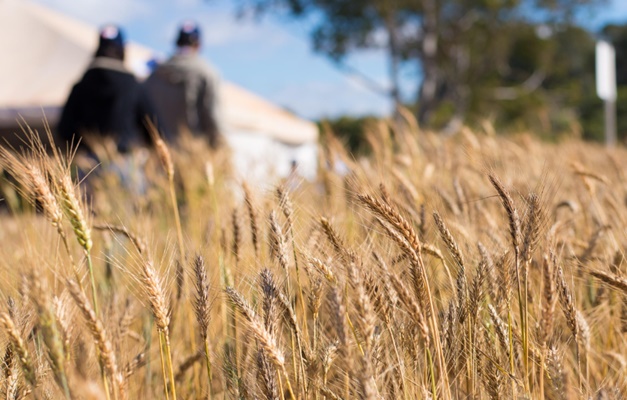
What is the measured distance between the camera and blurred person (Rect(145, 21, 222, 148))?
4379 mm

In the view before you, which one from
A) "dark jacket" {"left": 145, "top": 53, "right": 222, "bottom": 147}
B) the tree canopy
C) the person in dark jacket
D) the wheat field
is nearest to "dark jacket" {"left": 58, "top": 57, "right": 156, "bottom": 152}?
the person in dark jacket

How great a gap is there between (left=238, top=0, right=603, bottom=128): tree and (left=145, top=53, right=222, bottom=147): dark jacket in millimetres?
13510

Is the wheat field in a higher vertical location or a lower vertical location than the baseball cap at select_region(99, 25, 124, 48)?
lower

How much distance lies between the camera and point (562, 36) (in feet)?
77.6

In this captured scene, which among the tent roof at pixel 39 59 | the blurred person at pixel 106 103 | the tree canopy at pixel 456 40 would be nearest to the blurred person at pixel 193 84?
the blurred person at pixel 106 103

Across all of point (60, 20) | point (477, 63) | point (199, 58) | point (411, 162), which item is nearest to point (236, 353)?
point (411, 162)

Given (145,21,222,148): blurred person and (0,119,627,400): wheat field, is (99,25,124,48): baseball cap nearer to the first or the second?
(145,21,222,148): blurred person

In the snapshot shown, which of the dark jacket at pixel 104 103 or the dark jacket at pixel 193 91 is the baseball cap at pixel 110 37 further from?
the dark jacket at pixel 193 91

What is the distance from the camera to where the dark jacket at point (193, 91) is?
14.4 feet

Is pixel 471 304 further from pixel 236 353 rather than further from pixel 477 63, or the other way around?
pixel 477 63

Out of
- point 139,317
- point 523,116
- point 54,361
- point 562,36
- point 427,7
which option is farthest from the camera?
point 562,36

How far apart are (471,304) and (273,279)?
305 millimetres

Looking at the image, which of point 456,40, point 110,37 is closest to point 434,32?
point 456,40

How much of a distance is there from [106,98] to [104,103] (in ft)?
0.10
